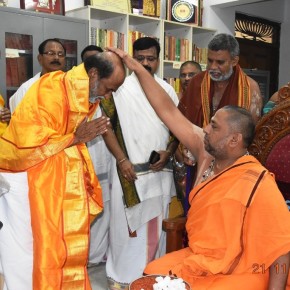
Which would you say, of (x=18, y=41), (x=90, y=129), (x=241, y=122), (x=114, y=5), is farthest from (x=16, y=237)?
(x=114, y=5)

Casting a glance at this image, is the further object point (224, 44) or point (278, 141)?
point (224, 44)

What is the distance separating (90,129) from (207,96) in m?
0.87

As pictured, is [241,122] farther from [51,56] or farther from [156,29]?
[156,29]

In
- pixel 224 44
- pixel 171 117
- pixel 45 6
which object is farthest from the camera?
pixel 45 6

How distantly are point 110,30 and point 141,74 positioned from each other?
224cm

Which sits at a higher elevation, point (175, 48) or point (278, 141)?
point (175, 48)

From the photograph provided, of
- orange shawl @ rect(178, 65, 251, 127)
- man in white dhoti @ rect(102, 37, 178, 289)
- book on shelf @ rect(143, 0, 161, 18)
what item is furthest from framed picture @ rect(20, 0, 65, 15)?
orange shawl @ rect(178, 65, 251, 127)

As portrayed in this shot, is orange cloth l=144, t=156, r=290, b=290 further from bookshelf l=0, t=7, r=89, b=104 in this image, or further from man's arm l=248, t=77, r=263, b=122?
bookshelf l=0, t=7, r=89, b=104

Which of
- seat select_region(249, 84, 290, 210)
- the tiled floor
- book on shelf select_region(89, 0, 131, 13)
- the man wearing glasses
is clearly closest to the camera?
seat select_region(249, 84, 290, 210)

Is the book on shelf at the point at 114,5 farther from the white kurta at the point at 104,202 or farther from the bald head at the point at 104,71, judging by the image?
the bald head at the point at 104,71

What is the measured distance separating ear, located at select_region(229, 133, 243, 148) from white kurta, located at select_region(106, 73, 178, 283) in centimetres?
97

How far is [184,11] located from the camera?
4.72m

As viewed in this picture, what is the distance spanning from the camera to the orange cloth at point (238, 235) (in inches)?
62.4

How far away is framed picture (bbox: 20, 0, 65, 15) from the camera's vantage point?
3490mm
